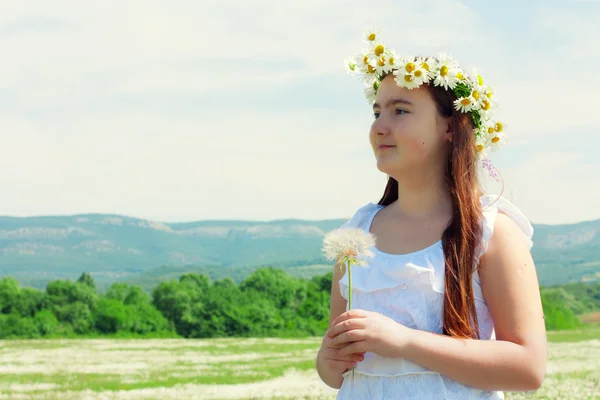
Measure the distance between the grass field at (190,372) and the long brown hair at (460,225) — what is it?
30.9 feet

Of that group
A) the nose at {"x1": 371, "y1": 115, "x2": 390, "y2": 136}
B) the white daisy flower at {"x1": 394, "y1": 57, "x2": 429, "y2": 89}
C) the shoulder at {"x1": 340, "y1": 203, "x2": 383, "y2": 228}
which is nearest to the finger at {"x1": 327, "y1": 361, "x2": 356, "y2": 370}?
the shoulder at {"x1": 340, "y1": 203, "x2": 383, "y2": 228}

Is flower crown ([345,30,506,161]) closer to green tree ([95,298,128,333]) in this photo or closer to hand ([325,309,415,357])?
hand ([325,309,415,357])

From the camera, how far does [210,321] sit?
40281 mm

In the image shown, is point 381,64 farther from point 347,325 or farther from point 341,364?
point 341,364

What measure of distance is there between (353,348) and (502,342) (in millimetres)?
631

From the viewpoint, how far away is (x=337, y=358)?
11.5ft

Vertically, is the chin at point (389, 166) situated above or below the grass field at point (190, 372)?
above

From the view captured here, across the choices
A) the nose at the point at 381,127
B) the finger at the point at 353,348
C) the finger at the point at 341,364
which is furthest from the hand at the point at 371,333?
the nose at the point at 381,127

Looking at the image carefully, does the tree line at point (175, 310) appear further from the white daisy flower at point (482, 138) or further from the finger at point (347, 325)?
the finger at point (347, 325)

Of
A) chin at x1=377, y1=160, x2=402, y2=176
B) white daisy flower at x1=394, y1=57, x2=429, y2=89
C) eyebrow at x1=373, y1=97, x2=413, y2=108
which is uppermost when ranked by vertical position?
white daisy flower at x1=394, y1=57, x2=429, y2=89

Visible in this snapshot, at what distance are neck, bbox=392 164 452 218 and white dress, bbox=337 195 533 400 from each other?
193mm

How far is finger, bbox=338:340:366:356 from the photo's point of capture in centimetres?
335

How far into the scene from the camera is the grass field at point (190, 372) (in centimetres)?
→ 1445

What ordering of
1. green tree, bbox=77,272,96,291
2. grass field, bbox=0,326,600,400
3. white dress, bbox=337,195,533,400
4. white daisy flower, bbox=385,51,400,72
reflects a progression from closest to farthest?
white dress, bbox=337,195,533,400, white daisy flower, bbox=385,51,400,72, grass field, bbox=0,326,600,400, green tree, bbox=77,272,96,291
